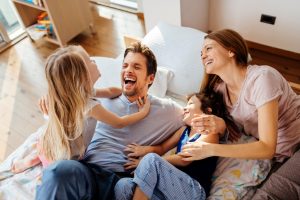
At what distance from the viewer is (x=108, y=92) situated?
1494 mm

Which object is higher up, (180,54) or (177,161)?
(180,54)

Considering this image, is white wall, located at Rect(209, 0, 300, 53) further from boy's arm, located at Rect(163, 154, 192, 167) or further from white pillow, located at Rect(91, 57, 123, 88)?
boy's arm, located at Rect(163, 154, 192, 167)

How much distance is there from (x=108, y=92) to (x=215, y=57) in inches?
22.5

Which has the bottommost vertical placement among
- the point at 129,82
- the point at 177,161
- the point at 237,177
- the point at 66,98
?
the point at 237,177

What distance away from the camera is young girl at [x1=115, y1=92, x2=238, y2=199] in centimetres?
115

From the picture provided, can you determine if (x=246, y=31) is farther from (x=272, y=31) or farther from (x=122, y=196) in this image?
(x=122, y=196)

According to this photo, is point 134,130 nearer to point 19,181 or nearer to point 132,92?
point 132,92

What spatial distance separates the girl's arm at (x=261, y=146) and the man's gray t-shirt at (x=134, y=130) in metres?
0.28

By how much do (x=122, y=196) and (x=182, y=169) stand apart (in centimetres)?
30

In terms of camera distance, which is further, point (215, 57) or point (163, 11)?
point (163, 11)

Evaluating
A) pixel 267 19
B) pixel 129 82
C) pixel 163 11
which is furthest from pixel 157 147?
pixel 267 19

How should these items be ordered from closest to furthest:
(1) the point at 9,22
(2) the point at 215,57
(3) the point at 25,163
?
(2) the point at 215,57, (3) the point at 25,163, (1) the point at 9,22

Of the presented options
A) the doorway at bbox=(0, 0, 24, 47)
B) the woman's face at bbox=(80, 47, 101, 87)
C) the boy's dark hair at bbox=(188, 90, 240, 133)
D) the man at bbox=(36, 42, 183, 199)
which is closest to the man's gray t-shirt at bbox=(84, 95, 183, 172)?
the man at bbox=(36, 42, 183, 199)

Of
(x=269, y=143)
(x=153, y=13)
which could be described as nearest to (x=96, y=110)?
(x=269, y=143)
